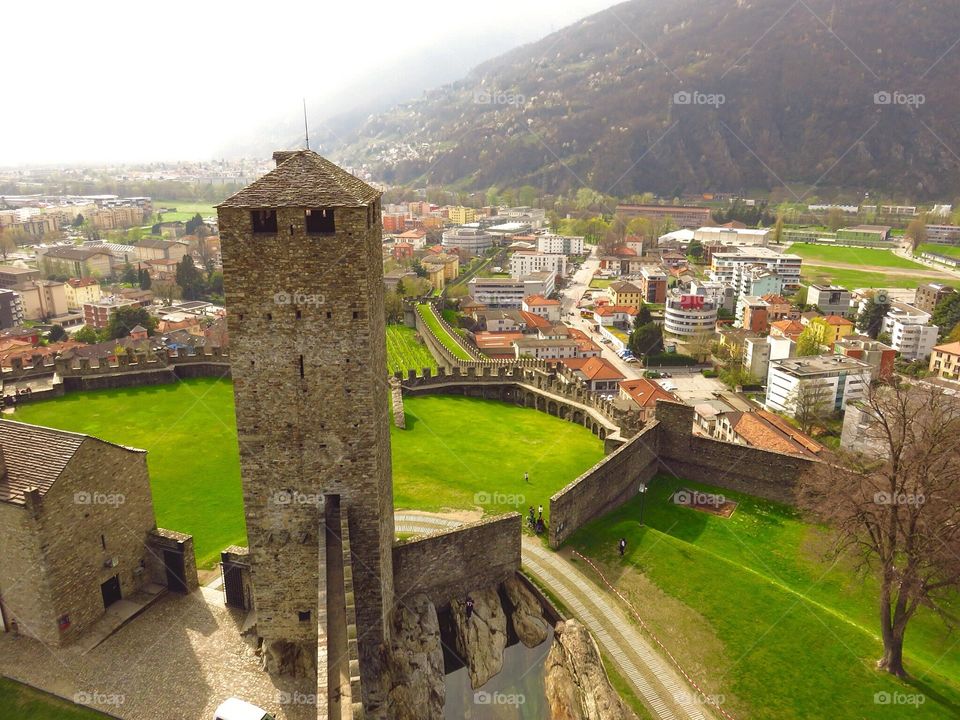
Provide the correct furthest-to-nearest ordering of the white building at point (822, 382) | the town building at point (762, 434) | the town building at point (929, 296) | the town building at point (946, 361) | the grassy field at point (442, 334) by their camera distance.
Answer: the town building at point (929, 296), the town building at point (946, 361), the grassy field at point (442, 334), the white building at point (822, 382), the town building at point (762, 434)

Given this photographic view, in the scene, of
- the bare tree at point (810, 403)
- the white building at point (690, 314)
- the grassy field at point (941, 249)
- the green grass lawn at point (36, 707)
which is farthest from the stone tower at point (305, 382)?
the grassy field at point (941, 249)

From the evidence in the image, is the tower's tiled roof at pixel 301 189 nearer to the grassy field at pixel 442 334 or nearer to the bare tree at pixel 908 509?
the bare tree at pixel 908 509

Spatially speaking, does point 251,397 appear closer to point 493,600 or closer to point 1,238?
point 493,600

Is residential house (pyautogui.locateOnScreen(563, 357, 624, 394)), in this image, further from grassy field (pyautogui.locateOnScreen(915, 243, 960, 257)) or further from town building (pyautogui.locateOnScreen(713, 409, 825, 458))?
grassy field (pyautogui.locateOnScreen(915, 243, 960, 257))

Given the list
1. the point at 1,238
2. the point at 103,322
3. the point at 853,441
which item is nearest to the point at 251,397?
the point at 853,441

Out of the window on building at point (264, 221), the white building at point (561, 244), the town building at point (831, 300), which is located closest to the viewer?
the window on building at point (264, 221)

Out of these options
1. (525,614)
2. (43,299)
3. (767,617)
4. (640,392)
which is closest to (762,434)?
(640,392)

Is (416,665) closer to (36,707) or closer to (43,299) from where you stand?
(36,707)
